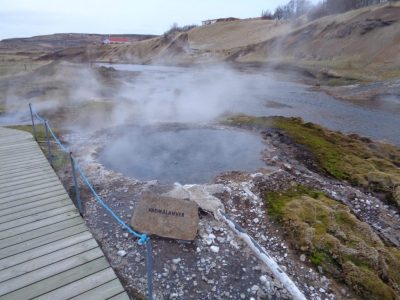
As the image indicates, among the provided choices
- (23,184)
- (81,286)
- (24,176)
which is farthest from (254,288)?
(24,176)

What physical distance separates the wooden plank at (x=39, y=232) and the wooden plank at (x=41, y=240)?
0.06 meters

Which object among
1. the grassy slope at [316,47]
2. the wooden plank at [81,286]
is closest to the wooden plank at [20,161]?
the wooden plank at [81,286]

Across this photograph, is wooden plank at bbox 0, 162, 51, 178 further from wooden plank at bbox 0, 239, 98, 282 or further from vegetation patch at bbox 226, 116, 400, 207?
vegetation patch at bbox 226, 116, 400, 207

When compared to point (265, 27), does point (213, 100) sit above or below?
below

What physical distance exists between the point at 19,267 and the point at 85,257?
0.76m

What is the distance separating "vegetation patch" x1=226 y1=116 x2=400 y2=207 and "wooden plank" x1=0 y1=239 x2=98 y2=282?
7035 mm

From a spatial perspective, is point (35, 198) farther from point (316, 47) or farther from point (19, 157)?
point (316, 47)

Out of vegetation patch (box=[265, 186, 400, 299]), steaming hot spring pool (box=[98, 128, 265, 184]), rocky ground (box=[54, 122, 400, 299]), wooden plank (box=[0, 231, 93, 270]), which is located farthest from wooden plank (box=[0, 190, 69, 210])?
vegetation patch (box=[265, 186, 400, 299])

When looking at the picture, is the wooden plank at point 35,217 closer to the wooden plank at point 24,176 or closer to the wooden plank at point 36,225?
the wooden plank at point 36,225

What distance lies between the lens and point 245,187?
745cm

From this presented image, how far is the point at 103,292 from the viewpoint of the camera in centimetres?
335

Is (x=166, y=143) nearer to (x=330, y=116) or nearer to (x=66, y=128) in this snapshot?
(x=66, y=128)

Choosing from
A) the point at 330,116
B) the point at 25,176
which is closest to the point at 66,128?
the point at 25,176

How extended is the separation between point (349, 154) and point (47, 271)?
9.56m
